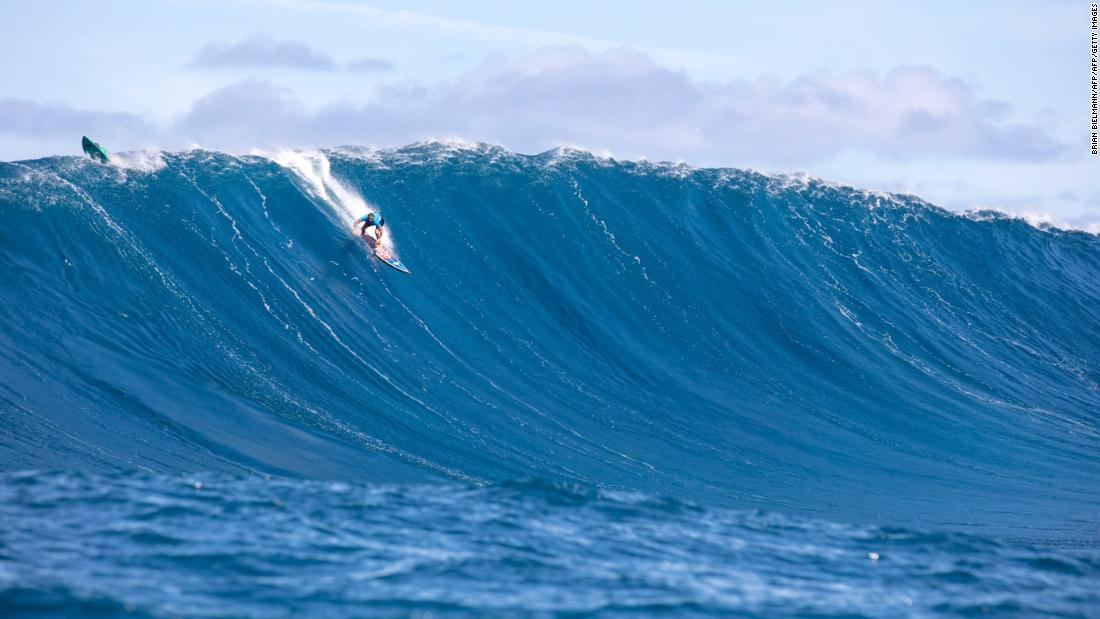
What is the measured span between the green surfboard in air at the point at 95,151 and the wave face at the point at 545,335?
1.67 ft

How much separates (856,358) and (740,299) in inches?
96.2

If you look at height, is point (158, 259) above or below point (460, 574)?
above

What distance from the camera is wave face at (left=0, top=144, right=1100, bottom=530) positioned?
16531 mm

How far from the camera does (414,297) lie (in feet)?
70.4

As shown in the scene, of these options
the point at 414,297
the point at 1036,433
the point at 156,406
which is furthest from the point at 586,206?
the point at 156,406

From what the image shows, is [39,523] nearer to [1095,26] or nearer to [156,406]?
[156,406]

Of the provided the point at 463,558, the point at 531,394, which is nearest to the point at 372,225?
the point at 531,394

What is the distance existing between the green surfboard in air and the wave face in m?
0.51

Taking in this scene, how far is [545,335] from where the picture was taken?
2127 centimetres

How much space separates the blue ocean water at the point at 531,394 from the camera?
393 inches

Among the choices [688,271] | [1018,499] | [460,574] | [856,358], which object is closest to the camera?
[460,574]

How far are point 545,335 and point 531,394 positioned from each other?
2.15m

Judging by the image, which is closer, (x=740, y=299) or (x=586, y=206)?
(x=740, y=299)

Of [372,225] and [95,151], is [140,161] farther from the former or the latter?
[372,225]
